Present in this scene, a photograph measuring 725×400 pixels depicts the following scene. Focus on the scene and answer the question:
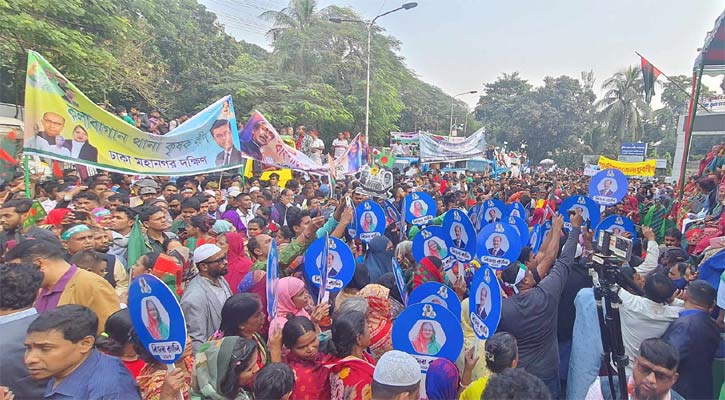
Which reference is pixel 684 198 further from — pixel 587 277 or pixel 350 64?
pixel 350 64

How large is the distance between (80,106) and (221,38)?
25.8 meters

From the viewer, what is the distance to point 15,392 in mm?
2133

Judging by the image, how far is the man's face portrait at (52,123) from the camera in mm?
5273

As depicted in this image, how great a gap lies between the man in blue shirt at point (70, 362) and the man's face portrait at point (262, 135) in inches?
265

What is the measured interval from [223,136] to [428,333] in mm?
5834

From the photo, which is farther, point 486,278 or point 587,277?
point 587,277

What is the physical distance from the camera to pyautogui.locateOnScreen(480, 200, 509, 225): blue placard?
666 centimetres

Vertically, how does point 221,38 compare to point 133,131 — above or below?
above

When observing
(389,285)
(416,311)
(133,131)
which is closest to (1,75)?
(133,131)

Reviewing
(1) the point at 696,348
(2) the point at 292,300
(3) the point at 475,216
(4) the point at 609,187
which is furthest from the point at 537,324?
(3) the point at 475,216

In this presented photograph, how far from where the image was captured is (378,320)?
3148 millimetres

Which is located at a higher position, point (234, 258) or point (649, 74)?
point (649, 74)

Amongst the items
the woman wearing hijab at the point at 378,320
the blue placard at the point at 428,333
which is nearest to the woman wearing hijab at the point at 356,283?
the woman wearing hijab at the point at 378,320

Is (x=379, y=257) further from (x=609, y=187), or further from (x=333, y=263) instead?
(x=609, y=187)
